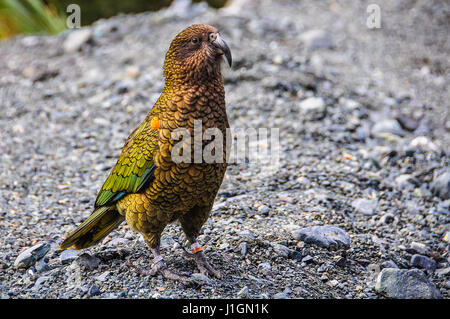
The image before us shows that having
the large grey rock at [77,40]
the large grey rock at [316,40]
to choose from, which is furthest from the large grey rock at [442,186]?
the large grey rock at [77,40]

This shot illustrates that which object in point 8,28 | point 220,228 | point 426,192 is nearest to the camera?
point 220,228

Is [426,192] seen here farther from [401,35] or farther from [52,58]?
[52,58]

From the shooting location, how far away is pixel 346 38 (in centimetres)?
948

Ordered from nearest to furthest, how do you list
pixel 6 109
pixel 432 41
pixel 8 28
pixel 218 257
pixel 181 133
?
1. pixel 181 133
2. pixel 218 257
3. pixel 6 109
4. pixel 432 41
5. pixel 8 28

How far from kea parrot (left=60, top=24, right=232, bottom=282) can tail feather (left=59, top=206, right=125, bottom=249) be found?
27cm

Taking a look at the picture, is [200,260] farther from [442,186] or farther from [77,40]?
[77,40]

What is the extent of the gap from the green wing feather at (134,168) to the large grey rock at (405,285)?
1998mm

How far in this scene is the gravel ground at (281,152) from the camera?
4051 mm

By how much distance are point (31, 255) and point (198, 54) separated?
2.17 meters

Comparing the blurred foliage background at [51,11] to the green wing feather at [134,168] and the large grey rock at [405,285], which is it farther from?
the large grey rock at [405,285]

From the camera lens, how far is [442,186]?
5.61 meters

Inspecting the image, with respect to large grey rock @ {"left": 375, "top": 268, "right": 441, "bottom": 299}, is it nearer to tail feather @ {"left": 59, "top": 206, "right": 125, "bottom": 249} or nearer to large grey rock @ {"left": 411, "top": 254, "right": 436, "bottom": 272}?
large grey rock @ {"left": 411, "top": 254, "right": 436, "bottom": 272}

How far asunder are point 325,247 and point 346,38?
19.9 feet
